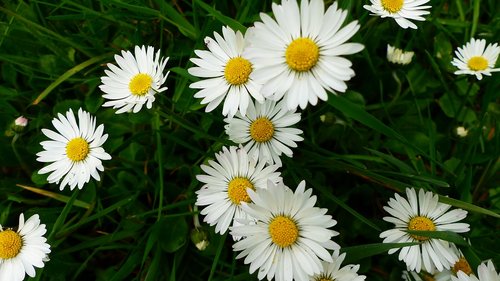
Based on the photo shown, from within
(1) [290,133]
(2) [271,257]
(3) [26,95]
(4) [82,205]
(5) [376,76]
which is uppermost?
(5) [376,76]

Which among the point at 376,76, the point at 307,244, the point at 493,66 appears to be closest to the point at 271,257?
the point at 307,244

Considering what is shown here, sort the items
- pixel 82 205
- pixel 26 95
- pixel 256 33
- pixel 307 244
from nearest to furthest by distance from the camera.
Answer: pixel 256 33 → pixel 307 244 → pixel 82 205 → pixel 26 95

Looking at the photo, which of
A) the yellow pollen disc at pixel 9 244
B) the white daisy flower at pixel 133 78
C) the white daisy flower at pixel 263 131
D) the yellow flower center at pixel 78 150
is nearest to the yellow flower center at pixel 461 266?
the white daisy flower at pixel 263 131

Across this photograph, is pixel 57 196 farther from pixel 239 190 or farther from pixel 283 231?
pixel 283 231

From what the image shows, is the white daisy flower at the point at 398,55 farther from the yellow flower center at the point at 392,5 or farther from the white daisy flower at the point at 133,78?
the white daisy flower at the point at 133,78

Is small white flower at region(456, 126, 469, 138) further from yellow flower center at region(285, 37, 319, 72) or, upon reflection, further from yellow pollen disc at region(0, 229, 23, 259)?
yellow pollen disc at region(0, 229, 23, 259)

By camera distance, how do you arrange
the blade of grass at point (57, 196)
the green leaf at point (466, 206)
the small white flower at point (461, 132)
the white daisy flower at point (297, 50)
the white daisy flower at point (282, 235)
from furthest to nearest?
1. the small white flower at point (461, 132)
2. the blade of grass at point (57, 196)
3. the green leaf at point (466, 206)
4. the white daisy flower at point (282, 235)
5. the white daisy flower at point (297, 50)

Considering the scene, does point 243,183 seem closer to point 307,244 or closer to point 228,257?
point 307,244
